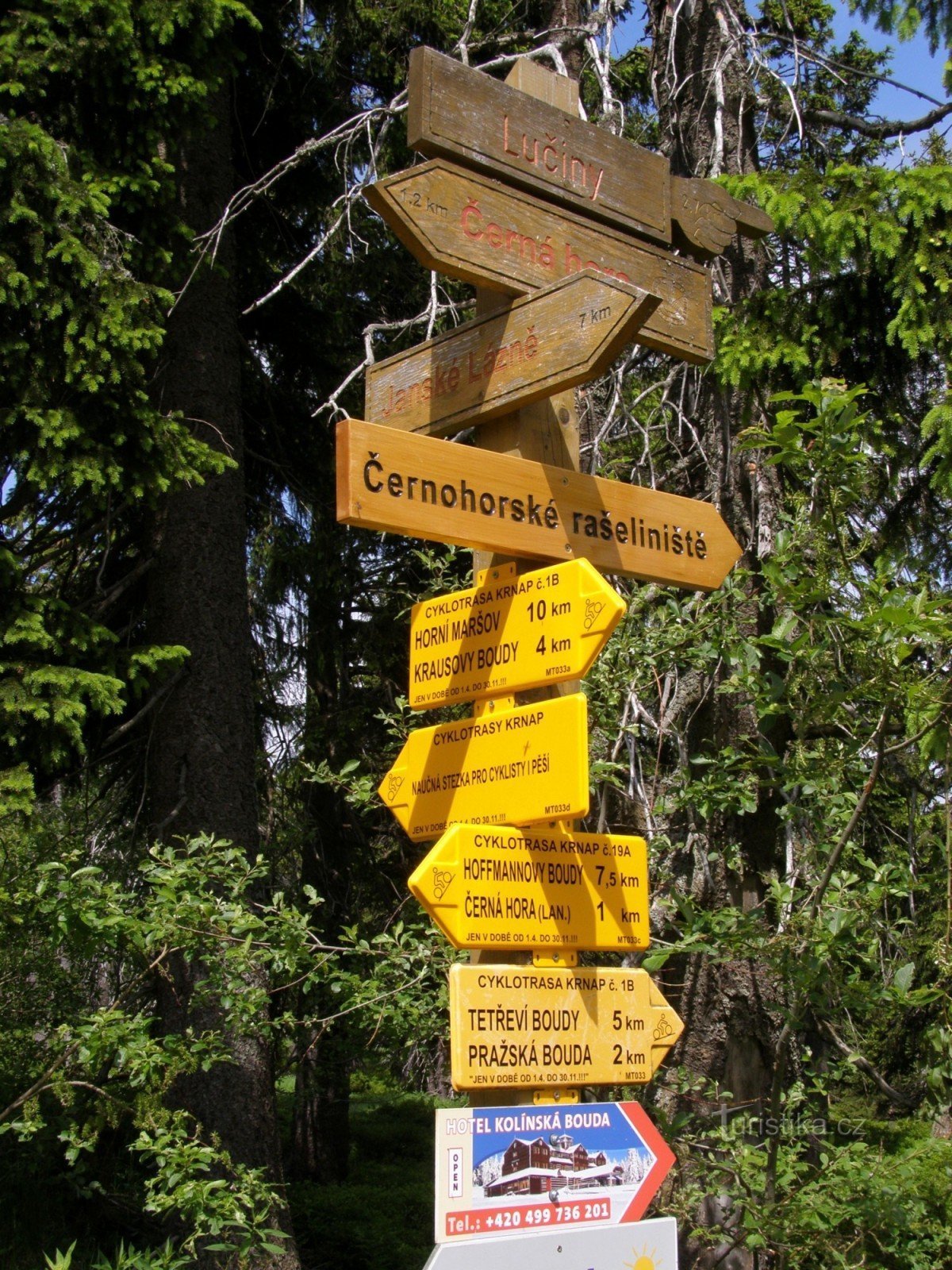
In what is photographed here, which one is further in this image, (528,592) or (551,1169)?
(528,592)

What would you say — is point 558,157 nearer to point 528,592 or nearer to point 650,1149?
point 528,592

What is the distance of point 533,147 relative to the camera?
3.35m

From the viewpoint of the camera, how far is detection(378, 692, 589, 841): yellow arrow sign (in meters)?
2.89

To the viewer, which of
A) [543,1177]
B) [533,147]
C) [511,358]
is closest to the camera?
[543,1177]

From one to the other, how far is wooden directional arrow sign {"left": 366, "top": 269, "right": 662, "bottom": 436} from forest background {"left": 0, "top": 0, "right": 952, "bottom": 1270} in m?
0.44

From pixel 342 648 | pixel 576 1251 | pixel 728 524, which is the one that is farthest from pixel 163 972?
pixel 342 648

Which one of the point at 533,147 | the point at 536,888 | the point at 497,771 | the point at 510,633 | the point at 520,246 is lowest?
the point at 536,888

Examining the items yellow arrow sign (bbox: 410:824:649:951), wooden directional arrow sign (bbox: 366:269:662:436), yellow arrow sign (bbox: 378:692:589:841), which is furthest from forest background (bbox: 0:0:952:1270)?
yellow arrow sign (bbox: 378:692:589:841)

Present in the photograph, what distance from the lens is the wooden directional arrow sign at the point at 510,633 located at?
9.58 feet

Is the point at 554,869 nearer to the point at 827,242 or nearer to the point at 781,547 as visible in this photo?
the point at 781,547

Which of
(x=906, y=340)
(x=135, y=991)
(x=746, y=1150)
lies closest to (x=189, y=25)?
(x=906, y=340)

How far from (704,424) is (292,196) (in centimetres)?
365

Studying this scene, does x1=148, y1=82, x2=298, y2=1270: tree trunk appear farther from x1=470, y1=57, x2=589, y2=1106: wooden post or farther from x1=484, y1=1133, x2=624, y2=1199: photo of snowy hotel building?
x1=484, y1=1133, x2=624, y2=1199: photo of snowy hotel building

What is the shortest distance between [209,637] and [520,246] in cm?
422
